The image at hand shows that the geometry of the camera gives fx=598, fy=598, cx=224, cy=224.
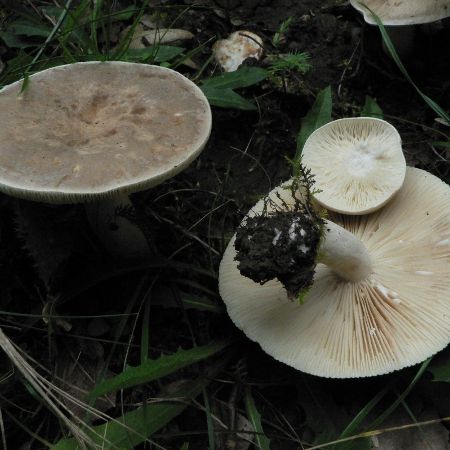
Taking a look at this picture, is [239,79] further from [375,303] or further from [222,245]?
[375,303]

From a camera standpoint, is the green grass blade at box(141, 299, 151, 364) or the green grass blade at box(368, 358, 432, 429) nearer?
the green grass blade at box(368, 358, 432, 429)

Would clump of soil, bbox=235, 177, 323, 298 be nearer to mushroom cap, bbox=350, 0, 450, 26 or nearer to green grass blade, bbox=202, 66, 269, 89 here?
green grass blade, bbox=202, 66, 269, 89

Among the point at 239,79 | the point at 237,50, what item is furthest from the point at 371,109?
the point at 237,50

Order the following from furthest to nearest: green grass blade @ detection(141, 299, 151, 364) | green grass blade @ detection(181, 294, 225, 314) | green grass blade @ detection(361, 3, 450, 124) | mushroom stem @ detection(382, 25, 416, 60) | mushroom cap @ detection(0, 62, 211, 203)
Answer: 1. mushroom stem @ detection(382, 25, 416, 60)
2. green grass blade @ detection(361, 3, 450, 124)
3. green grass blade @ detection(181, 294, 225, 314)
4. green grass blade @ detection(141, 299, 151, 364)
5. mushroom cap @ detection(0, 62, 211, 203)

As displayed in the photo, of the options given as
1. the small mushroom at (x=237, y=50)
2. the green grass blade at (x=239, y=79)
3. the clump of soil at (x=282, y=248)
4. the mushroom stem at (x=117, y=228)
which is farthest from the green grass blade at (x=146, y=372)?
the small mushroom at (x=237, y=50)

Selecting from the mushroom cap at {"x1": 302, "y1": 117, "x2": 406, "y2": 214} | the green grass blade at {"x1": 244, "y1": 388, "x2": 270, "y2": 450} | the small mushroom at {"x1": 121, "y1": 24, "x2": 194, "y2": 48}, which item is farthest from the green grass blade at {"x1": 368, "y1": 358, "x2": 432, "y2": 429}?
the small mushroom at {"x1": 121, "y1": 24, "x2": 194, "y2": 48}

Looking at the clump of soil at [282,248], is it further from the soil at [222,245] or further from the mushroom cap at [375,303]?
the soil at [222,245]
